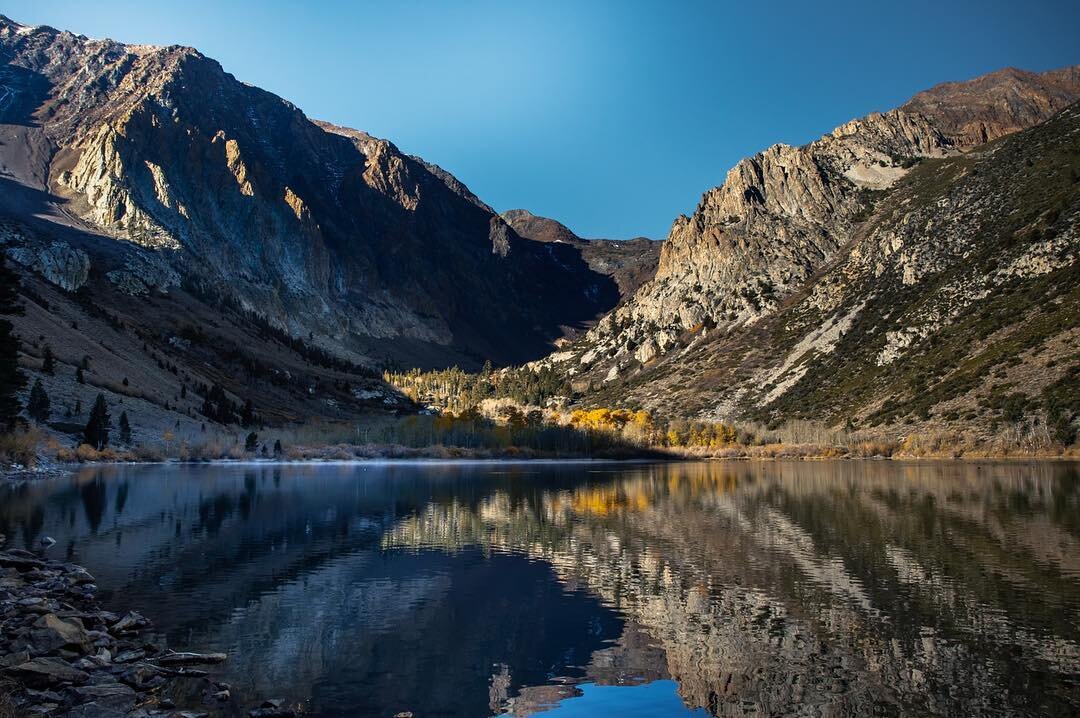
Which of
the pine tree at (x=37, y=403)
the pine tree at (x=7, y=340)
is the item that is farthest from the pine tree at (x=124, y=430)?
the pine tree at (x=7, y=340)

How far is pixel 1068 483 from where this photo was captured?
55.2m

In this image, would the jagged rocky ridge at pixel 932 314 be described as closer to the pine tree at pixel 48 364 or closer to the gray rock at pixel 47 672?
the gray rock at pixel 47 672

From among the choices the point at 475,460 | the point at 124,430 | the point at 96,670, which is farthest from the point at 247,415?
the point at 96,670

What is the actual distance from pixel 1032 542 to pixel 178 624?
3048 cm

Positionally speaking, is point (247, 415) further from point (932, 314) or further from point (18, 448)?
point (932, 314)

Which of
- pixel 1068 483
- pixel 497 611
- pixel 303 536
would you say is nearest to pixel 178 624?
pixel 497 611

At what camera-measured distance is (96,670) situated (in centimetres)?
1461

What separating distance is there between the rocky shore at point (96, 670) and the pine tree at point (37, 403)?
91258 millimetres

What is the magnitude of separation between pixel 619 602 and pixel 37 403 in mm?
99374

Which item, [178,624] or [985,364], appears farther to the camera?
[985,364]

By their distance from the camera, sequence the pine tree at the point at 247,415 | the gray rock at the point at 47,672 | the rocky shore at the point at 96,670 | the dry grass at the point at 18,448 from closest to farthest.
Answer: the rocky shore at the point at 96,670
the gray rock at the point at 47,672
the dry grass at the point at 18,448
the pine tree at the point at 247,415

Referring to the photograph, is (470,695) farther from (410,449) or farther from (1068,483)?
(410,449)

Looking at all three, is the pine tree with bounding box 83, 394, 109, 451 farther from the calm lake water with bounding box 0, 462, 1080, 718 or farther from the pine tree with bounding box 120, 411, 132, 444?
the calm lake water with bounding box 0, 462, 1080, 718

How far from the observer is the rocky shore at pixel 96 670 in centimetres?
1268
